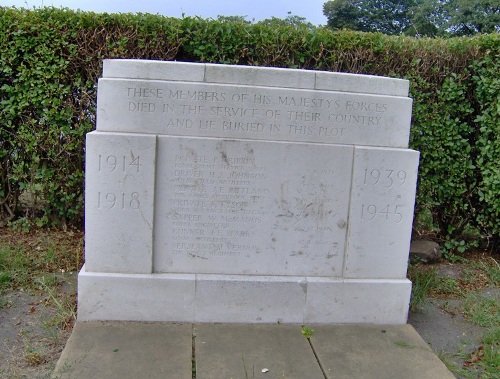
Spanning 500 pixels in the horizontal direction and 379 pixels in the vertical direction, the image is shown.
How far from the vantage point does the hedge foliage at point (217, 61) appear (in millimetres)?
4812

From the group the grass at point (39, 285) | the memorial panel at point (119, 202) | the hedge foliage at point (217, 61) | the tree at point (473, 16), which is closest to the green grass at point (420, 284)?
the hedge foliage at point (217, 61)

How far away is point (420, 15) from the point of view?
3806 cm

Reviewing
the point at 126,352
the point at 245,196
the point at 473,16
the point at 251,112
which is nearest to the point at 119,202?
the point at 245,196

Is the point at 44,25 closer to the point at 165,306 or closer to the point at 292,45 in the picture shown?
the point at 292,45

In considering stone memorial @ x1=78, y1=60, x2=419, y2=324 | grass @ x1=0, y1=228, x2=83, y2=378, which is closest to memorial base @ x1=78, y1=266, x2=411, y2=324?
stone memorial @ x1=78, y1=60, x2=419, y2=324

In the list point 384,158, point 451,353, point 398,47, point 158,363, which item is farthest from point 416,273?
point 158,363

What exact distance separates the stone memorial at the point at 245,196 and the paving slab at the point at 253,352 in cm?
13

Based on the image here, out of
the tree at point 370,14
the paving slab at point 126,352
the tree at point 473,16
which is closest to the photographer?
the paving slab at point 126,352

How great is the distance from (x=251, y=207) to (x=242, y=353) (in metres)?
0.97

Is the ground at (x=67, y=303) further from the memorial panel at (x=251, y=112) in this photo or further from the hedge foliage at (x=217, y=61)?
the memorial panel at (x=251, y=112)

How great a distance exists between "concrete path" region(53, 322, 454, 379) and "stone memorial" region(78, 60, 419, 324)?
0.44ft

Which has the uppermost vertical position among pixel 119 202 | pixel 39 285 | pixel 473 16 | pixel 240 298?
pixel 473 16

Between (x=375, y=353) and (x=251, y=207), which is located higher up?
(x=251, y=207)

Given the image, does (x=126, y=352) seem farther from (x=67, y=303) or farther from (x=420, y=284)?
(x=420, y=284)
